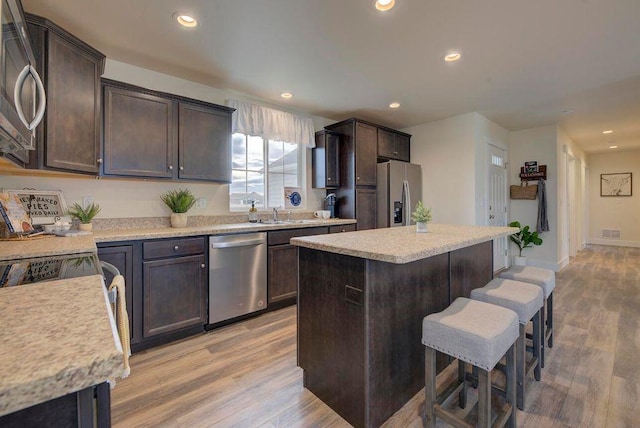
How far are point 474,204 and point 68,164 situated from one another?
442cm

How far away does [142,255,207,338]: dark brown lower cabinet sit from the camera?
2.30 m

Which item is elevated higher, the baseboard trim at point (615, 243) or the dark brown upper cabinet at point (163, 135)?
the dark brown upper cabinet at point (163, 135)

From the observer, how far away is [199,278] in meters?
2.55

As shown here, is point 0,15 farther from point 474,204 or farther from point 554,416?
Result: point 474,204

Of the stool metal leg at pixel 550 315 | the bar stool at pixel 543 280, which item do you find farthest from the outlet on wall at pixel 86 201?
the stool metal leg at pixel 550 315

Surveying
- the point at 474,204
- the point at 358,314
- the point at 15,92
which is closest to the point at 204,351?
the point at 358,314

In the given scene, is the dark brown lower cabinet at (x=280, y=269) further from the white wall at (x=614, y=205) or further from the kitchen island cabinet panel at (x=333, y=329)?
the white wall at (x=614, y=205)

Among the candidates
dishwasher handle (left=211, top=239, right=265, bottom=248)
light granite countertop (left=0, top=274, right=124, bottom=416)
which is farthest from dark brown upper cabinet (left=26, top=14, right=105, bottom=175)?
Answer: light granite countertop (left=0, top=274, right=124, bottom=416)

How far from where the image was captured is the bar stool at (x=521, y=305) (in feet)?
5.17

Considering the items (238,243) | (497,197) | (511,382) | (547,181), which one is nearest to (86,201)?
(238,243)

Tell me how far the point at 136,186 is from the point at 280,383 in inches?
87.3

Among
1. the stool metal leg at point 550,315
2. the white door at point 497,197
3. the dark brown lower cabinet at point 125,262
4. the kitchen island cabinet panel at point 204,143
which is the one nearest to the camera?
the dark brown lower cabinet at point 125,262

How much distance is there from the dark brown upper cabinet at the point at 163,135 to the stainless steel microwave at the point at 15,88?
96 cm

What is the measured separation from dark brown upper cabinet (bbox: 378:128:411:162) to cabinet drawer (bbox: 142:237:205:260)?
2.86 metres
